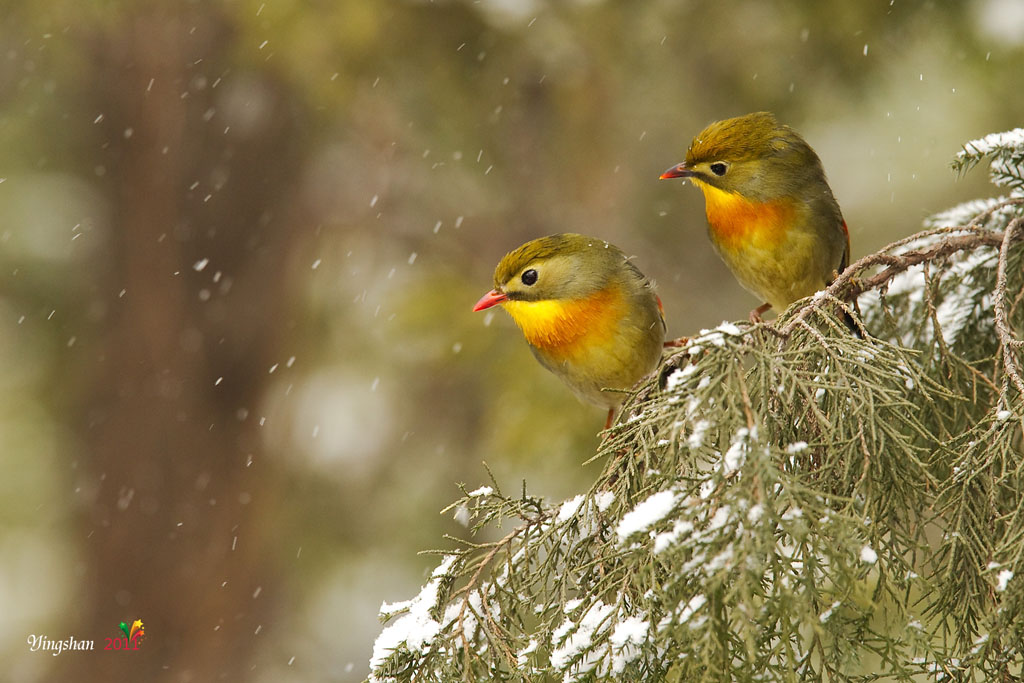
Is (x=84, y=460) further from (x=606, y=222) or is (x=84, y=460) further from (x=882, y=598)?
(x=882, y=598)

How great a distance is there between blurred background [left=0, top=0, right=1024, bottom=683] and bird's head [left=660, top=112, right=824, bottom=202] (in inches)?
97.8

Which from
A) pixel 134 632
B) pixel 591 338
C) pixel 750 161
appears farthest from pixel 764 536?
pixel 134 632

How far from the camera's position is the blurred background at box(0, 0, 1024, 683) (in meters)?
5.69

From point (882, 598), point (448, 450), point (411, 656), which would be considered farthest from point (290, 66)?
point (882, 598)

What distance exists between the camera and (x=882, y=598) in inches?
58.3

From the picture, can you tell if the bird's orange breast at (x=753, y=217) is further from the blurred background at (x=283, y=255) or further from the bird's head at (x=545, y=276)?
the blurred background at (x=283, y=255)

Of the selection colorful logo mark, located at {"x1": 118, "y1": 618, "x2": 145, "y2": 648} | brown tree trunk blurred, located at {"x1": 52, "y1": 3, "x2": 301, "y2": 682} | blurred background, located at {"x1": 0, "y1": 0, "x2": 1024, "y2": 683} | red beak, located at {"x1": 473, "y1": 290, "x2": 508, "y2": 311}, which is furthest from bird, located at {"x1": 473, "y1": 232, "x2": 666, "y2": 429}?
colorful logo mark, located at {"x1": 118, "y1": 618, "x2": 145, "y2": 648}

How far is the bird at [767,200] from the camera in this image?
288 cm

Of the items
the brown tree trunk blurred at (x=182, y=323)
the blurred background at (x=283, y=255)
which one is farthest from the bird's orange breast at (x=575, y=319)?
the brown tree trunk blurred at (x=182, y=323)

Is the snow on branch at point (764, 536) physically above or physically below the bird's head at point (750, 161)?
below

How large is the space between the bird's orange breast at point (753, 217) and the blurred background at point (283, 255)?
8.35 ft

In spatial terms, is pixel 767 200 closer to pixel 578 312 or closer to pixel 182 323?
pixel 578 312

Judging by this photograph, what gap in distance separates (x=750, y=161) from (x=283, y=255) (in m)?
4.27

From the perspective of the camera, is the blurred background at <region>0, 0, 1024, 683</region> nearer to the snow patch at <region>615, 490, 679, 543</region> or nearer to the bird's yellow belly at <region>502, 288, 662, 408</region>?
the bird's yellow belly at <region>502, 288, 662, 408</region>
